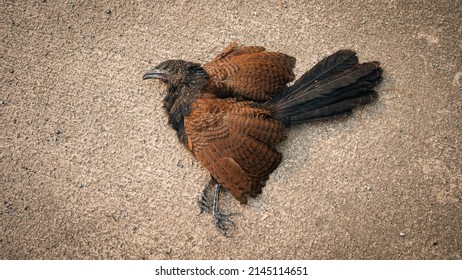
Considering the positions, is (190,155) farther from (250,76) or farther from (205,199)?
(250,76)

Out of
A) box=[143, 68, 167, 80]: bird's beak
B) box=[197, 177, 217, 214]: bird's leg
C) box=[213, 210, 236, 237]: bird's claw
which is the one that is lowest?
box=[213, 210, 236, 237]: bird's claw

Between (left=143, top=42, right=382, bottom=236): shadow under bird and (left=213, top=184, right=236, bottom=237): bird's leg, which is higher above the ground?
(left=143, top=42, right=382, bottom=236): shadow under bird

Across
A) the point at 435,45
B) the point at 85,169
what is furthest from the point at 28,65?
the point at 435,45

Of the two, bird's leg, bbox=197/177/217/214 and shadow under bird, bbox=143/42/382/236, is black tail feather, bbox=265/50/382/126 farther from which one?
bird's leg, bbox=197/177/217/214

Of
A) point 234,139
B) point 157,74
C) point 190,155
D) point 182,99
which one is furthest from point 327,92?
point 157,74

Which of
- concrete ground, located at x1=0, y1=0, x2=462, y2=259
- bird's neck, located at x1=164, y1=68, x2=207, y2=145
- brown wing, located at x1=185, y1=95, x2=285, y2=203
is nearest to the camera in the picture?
brown wing, located at x1=185, y1=95, x2=285, y2=203

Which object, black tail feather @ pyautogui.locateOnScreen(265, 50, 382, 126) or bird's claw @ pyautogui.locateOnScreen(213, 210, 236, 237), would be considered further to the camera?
bird's claw @ pyautogui.locateOnScreen(213, 210, 236, 237)

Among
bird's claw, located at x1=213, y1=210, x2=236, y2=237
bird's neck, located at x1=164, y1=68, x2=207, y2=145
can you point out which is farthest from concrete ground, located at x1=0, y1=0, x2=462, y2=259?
bird's neck, located at x1=164, y1=68, x2=207, y2=145
